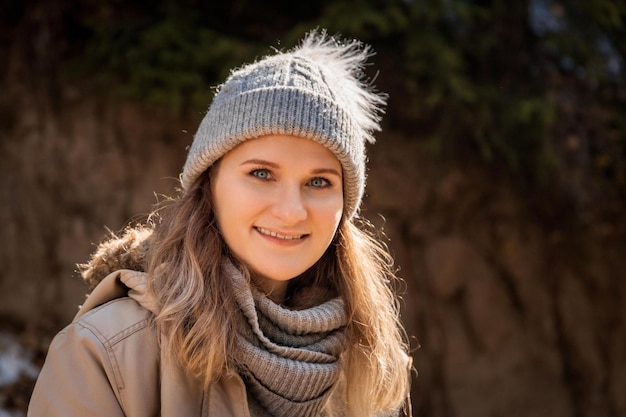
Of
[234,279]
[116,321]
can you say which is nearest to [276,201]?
[234,279]

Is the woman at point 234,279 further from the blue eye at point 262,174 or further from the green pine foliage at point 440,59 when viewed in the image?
the green pine foliage at point 440,59

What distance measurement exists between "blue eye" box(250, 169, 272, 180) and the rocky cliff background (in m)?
2.44

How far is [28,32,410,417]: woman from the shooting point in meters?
2.01

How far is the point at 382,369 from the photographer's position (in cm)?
253

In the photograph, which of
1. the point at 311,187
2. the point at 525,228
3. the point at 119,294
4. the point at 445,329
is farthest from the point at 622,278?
the point at 119,294

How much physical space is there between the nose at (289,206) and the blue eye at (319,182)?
0.28 ft

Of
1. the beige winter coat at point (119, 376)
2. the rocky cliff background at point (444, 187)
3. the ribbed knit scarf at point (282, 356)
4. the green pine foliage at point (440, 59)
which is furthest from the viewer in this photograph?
the rocky cliff background at point (444, 187)

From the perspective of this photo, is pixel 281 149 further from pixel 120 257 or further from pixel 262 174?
pixel 120 257

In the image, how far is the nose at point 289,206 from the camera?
2.15m

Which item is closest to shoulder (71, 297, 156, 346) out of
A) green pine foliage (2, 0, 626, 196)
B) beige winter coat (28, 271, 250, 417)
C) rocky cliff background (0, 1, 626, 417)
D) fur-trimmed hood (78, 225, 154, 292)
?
beige winter coat (28, 271, 250, 417)

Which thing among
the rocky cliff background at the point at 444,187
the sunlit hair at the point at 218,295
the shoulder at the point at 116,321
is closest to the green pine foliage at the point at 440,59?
the rocky cliff background at the point at 444,187

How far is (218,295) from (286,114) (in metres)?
0.54

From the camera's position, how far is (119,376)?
6.51 ft

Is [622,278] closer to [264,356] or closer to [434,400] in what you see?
[434,400]
